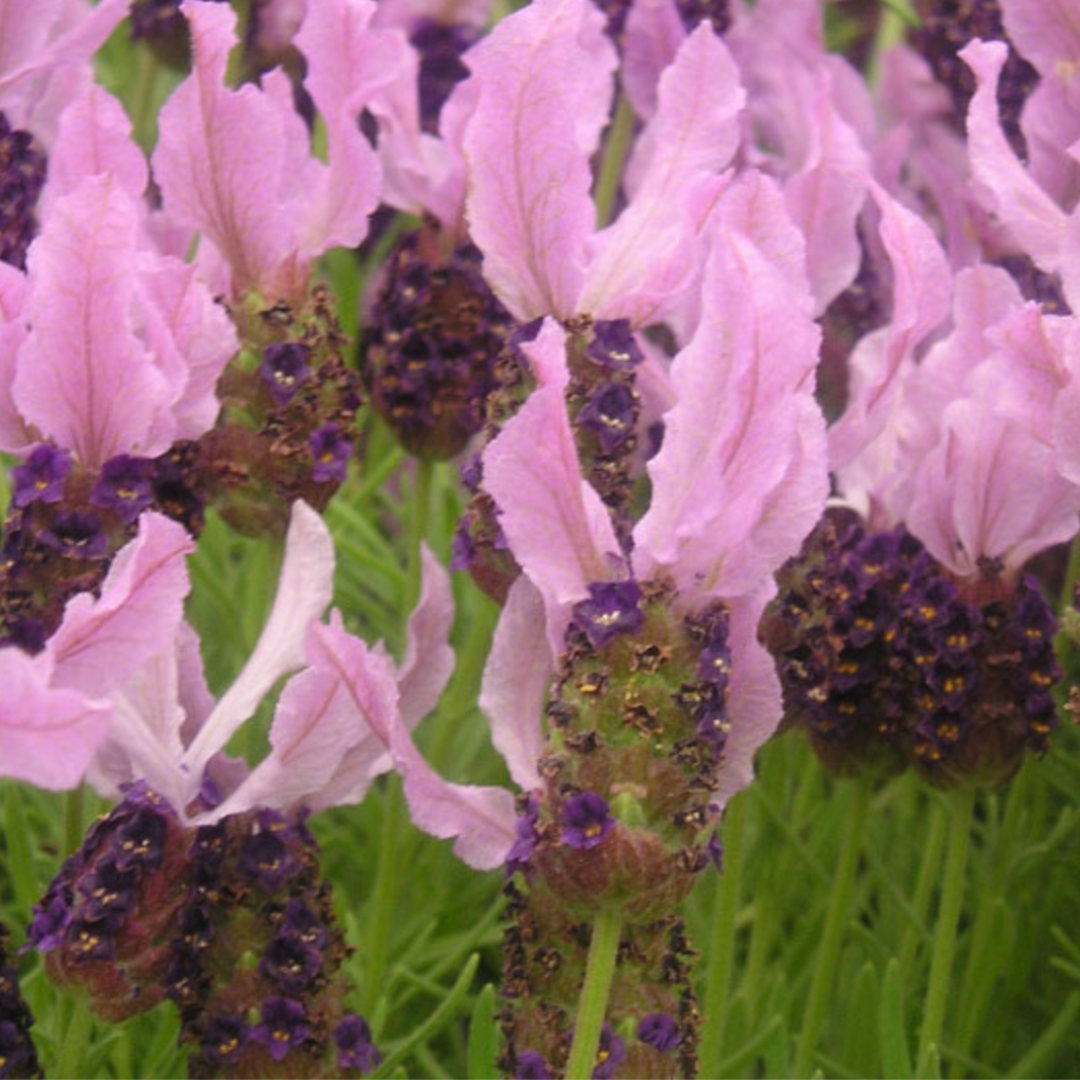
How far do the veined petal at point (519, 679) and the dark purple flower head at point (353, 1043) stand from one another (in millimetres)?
147

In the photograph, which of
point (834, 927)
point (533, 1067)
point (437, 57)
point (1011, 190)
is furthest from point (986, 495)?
point (437, 57)

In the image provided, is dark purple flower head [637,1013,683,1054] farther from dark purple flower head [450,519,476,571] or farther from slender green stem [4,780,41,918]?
slender green stem [4,780,41,918]

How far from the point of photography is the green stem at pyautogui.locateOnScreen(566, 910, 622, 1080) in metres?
0.76

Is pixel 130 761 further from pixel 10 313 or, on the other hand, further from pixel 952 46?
pixel 952 46

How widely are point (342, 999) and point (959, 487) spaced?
352mm

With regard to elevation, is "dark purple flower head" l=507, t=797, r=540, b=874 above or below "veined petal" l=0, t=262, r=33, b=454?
below

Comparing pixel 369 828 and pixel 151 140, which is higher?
pixel 151 140

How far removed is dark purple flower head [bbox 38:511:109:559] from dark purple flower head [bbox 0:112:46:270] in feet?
0.48

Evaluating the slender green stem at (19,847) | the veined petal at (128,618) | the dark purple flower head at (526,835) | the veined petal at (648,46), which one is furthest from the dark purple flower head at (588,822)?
the veined petal at (648,46)

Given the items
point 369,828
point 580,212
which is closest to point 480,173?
point 580,212

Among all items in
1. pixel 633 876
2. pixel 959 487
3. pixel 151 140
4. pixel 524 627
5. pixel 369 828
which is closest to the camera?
pixel 633 876

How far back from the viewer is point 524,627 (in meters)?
0.87

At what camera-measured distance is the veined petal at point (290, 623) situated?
90 centimetres

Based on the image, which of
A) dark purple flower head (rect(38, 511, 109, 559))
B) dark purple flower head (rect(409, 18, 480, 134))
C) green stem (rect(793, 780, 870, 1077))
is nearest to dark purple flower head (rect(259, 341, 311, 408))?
dark purple flower head (rect(38, 511, 109, 559))
